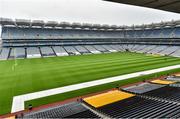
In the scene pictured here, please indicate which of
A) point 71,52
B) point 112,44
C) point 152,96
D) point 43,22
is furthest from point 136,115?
point 112,44

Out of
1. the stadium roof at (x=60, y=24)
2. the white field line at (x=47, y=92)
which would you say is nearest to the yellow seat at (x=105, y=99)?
the white field line at (x=47, y=92)

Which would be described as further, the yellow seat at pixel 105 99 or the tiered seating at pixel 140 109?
the yellow seat at pixel 105 99

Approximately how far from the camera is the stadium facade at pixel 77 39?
60688 millimetres

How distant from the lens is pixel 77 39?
75875 mm

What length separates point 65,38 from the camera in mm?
72750

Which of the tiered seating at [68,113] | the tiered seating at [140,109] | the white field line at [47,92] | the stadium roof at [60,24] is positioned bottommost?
the white field line at [47,92]

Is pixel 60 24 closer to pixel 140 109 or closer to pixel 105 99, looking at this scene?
pixel 105 99

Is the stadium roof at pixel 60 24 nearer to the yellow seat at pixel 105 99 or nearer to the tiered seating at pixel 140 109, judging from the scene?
the yellow seat at pixel 105 99

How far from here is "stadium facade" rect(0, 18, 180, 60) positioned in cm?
6069

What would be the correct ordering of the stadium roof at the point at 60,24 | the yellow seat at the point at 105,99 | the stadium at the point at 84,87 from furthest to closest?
1. the stadium roof at the point at 60,24
2. the yellow seat at the point at 105,99
3. the stadium at the point at 84,87

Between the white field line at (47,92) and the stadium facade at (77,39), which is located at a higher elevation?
the stadium facade at (77,39)

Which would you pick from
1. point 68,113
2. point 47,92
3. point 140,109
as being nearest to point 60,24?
point 47,92

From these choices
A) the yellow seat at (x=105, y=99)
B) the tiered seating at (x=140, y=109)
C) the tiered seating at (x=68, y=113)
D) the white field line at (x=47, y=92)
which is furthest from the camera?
the white field line at (x=47, y=92)

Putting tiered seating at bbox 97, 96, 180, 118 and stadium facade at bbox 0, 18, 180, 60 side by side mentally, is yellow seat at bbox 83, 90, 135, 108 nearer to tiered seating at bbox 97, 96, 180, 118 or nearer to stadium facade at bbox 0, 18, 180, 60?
tiered seating at bbox 97, 96, 180, 118
